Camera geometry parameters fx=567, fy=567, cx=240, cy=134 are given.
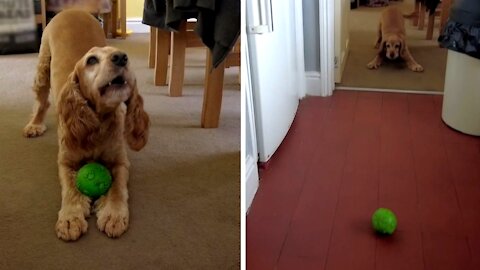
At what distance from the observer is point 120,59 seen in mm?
1326

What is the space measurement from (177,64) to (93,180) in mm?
499

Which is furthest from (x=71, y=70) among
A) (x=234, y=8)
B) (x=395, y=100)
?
(x=395, y=100)

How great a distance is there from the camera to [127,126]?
1.52 metres

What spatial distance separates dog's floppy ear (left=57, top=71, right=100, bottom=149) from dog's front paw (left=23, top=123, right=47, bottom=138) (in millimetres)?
71

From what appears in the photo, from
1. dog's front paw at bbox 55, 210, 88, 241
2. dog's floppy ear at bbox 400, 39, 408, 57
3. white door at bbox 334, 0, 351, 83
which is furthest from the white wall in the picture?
dog's front paw at bbox 55, 210, 88, 241

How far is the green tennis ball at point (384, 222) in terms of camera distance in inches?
61.3

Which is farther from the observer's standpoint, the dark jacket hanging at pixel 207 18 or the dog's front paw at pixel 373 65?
the dog's front paw at pixel 373 65

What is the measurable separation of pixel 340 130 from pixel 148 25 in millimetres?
1118

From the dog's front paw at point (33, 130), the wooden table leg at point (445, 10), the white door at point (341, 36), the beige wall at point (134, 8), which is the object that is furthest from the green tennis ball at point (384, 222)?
the wooden table leg at point (445, 10)

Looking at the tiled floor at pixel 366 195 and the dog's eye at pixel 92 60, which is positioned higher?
the dog's eye at pixel 92 60

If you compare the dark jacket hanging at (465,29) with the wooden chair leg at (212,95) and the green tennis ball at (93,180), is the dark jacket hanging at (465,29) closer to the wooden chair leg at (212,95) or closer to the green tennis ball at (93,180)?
the wooden chair leg at (212,95)

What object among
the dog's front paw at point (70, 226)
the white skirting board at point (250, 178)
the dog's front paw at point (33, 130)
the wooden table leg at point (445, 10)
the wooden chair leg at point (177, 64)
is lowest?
the dog's front paw at point (70, 226)

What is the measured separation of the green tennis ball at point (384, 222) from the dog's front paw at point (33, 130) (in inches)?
37.4

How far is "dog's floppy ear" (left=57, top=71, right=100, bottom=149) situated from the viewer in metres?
1.43
